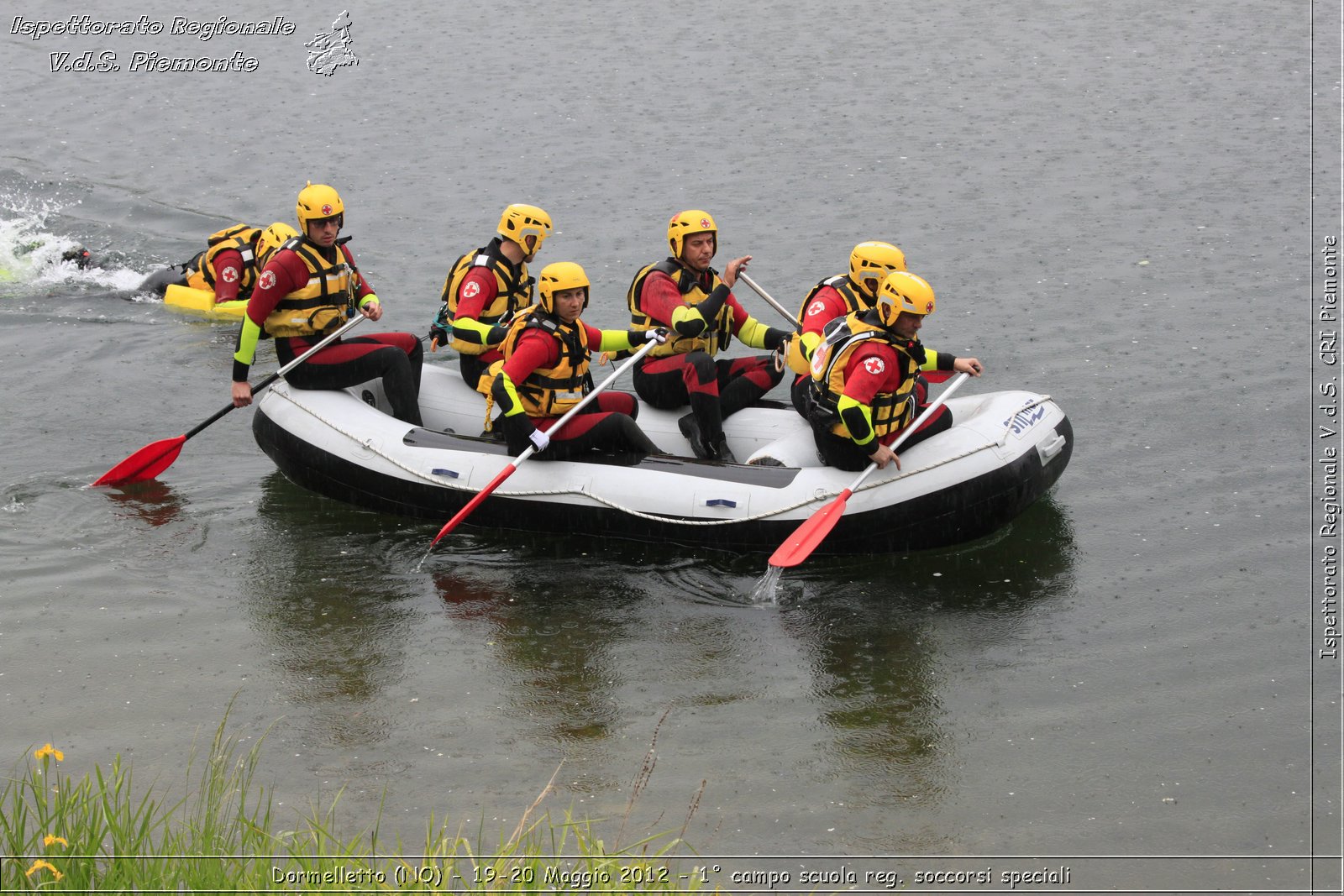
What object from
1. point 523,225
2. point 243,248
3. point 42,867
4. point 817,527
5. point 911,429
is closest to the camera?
point 42,867

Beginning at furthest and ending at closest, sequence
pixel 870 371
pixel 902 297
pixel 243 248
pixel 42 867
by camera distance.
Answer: pixel 243 248 < pixel 870 371 < pixel 902 297 < pixel 42 867

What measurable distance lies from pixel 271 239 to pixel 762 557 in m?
4.57

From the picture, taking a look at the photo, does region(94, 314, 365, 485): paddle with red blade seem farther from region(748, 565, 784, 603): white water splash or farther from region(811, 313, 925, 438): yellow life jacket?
region(748, 565, 784, 603): white water splash

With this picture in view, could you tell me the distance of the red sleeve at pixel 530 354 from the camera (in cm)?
783

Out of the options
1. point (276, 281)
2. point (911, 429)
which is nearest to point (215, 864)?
point (911, 429)

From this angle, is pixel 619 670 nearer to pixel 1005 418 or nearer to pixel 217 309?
pixel 1005 418

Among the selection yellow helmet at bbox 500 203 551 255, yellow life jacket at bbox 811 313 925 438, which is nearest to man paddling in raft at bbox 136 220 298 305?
yellow helmet at bbox 500 203 551 255

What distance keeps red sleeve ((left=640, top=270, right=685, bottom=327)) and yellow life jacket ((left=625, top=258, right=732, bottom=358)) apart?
0.09 feet

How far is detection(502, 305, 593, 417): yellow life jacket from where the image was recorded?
7.91 meters

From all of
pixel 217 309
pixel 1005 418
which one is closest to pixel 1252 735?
pixel 1005 418

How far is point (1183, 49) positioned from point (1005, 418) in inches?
394

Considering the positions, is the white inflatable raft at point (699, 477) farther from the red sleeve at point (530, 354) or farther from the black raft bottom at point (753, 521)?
the red sleeve at point (530, 354)

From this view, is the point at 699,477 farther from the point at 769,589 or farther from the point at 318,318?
the point at 318,318

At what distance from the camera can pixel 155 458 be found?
8.91 metres
